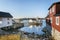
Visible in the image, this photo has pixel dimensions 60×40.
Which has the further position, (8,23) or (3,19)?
(8,23)

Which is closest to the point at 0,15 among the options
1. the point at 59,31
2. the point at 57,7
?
the point at 57,7

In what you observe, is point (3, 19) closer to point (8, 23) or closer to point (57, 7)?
point (8, 23)

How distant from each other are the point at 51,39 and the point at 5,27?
18243 mm

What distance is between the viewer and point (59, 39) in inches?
604

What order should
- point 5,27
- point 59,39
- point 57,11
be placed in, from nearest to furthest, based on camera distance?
point 59,39 → point 57,11 → point 5,27

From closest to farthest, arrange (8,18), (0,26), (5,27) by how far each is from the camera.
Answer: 1. (0,26)
2. (5,27)
3. (8,18)

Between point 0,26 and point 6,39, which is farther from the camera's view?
point 0,26

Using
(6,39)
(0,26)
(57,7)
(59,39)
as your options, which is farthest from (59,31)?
(0,26)

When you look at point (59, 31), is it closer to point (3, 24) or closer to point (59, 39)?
point (59, 39)

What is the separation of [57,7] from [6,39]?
10270 mm

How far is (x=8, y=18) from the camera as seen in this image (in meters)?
34.8

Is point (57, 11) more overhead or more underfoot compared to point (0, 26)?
more overhead

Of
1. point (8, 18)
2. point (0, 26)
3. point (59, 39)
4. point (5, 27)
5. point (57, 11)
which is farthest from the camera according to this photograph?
point (8, 18)

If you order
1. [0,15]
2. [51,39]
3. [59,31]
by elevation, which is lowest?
[51,39]
